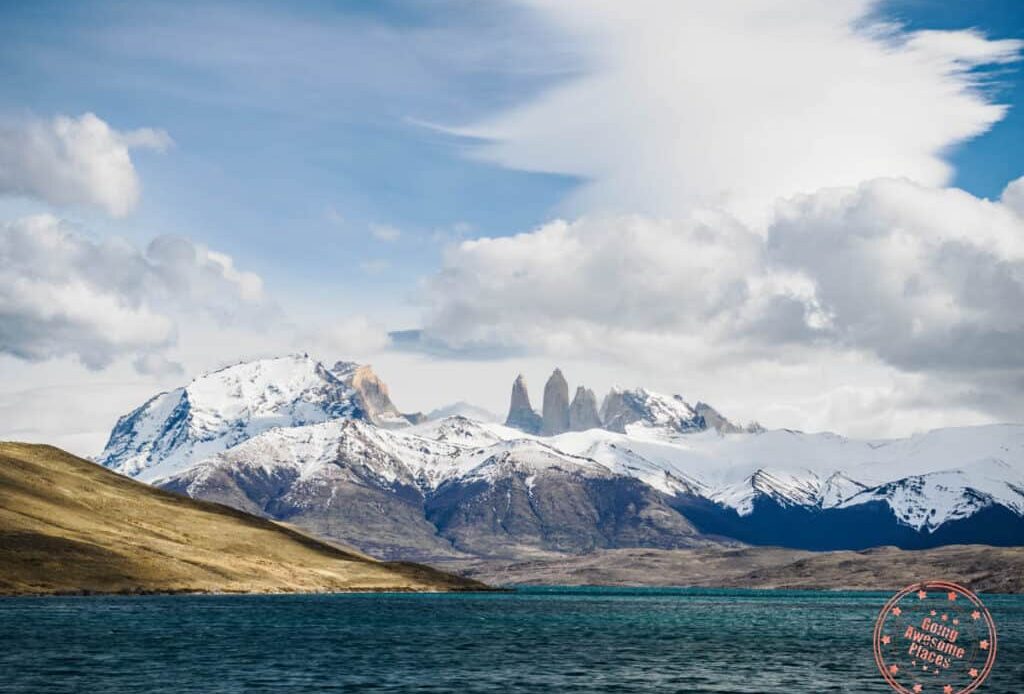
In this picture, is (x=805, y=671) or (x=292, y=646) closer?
(x=805, y=671)

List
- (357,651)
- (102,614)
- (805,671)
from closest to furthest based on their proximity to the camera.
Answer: (805,671) → (357,651) → (102,614)

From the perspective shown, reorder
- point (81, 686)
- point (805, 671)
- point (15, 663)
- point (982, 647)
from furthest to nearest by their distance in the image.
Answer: point (982, 647) → point (805, 671) → point (15, 663) → point (81, 686)

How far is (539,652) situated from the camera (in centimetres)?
14438

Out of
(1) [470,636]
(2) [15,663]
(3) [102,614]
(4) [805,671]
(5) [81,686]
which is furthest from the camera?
(3) [102,614]

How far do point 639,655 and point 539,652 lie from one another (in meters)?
12.1

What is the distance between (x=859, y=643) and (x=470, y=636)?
5546 cm

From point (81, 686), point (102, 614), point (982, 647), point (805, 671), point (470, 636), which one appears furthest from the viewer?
point (102, 614)

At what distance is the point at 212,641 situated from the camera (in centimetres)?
14762

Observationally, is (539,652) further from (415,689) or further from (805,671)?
(415,689)

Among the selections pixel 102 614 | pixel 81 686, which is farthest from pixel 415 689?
pixel 102 614

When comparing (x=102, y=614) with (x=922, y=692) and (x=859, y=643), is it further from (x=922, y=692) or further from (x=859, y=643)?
(x=922, y=692)

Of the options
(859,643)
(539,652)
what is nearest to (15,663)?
(539,652)

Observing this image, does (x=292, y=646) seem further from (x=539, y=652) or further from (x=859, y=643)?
(x=859, y=643)

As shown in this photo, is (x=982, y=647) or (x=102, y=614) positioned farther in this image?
(x=102, y=614)
